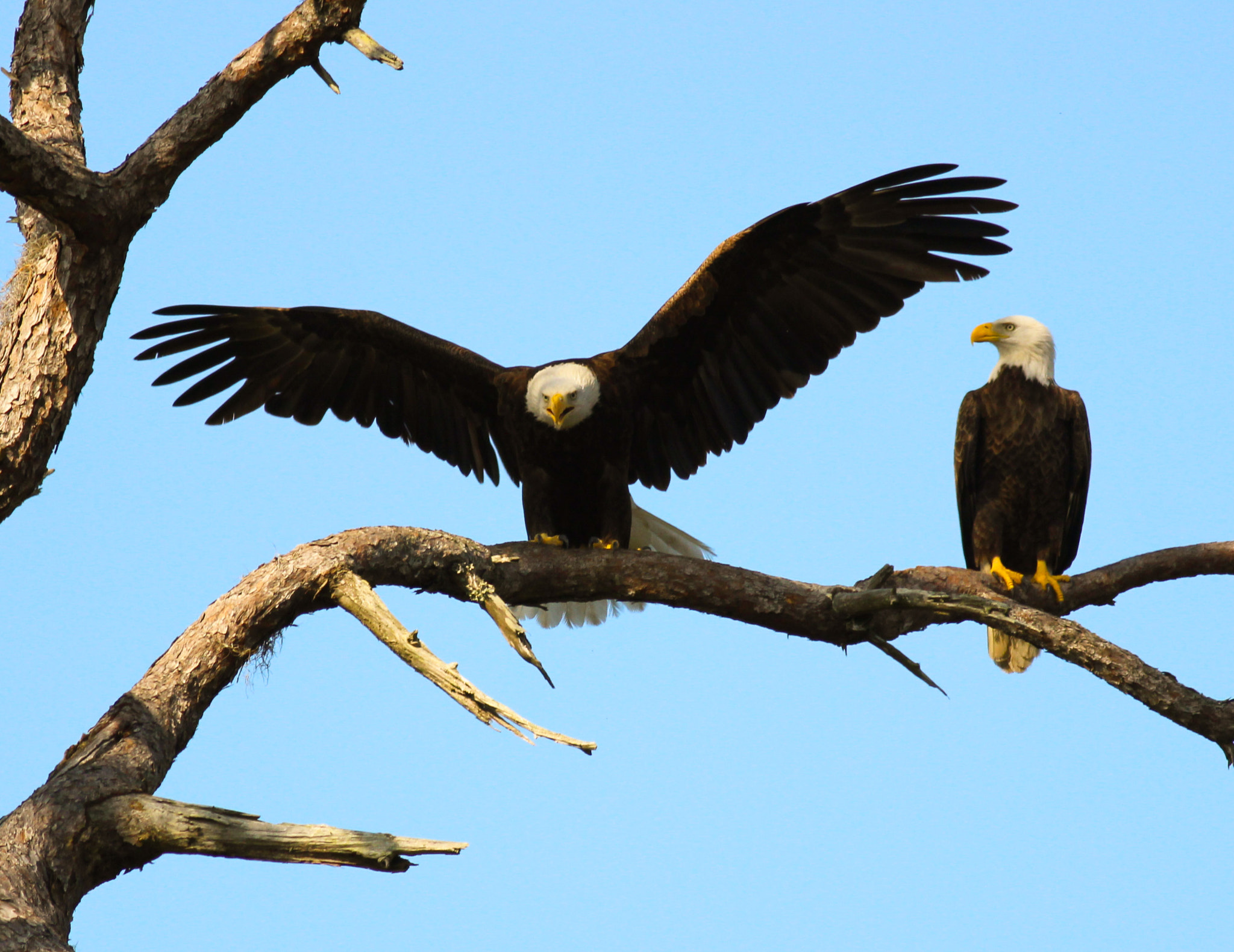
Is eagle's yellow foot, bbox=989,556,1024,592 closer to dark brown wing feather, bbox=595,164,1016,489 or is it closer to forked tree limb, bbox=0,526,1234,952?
forked tree limb, bbox=0,526,1234,952

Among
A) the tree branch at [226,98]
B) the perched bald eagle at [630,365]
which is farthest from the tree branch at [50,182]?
the perched bald eagle at [630,365]

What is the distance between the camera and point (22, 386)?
405 cm

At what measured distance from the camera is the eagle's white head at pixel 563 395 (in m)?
5.07

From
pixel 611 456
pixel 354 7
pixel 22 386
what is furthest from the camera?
pixel 611 456

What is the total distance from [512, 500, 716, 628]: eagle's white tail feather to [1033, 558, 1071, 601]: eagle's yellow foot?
1.62 metres

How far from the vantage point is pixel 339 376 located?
614 cm

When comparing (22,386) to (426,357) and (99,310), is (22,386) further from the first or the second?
(426,357)

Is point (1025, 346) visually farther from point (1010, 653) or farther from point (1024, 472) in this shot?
point (1010, 653)

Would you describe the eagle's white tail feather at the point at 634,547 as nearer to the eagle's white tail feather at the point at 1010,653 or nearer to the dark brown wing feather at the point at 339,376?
the dark brown wing feather at the point at 339,376

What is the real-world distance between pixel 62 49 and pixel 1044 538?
493 cm

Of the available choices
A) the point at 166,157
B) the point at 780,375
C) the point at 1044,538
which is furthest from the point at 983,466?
the point at 166,157

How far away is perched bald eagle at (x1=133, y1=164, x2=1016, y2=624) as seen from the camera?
17.2 ft

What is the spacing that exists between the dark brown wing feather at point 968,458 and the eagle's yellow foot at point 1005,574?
0.17 metres

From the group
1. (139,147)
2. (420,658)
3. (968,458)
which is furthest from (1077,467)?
(139,147)
